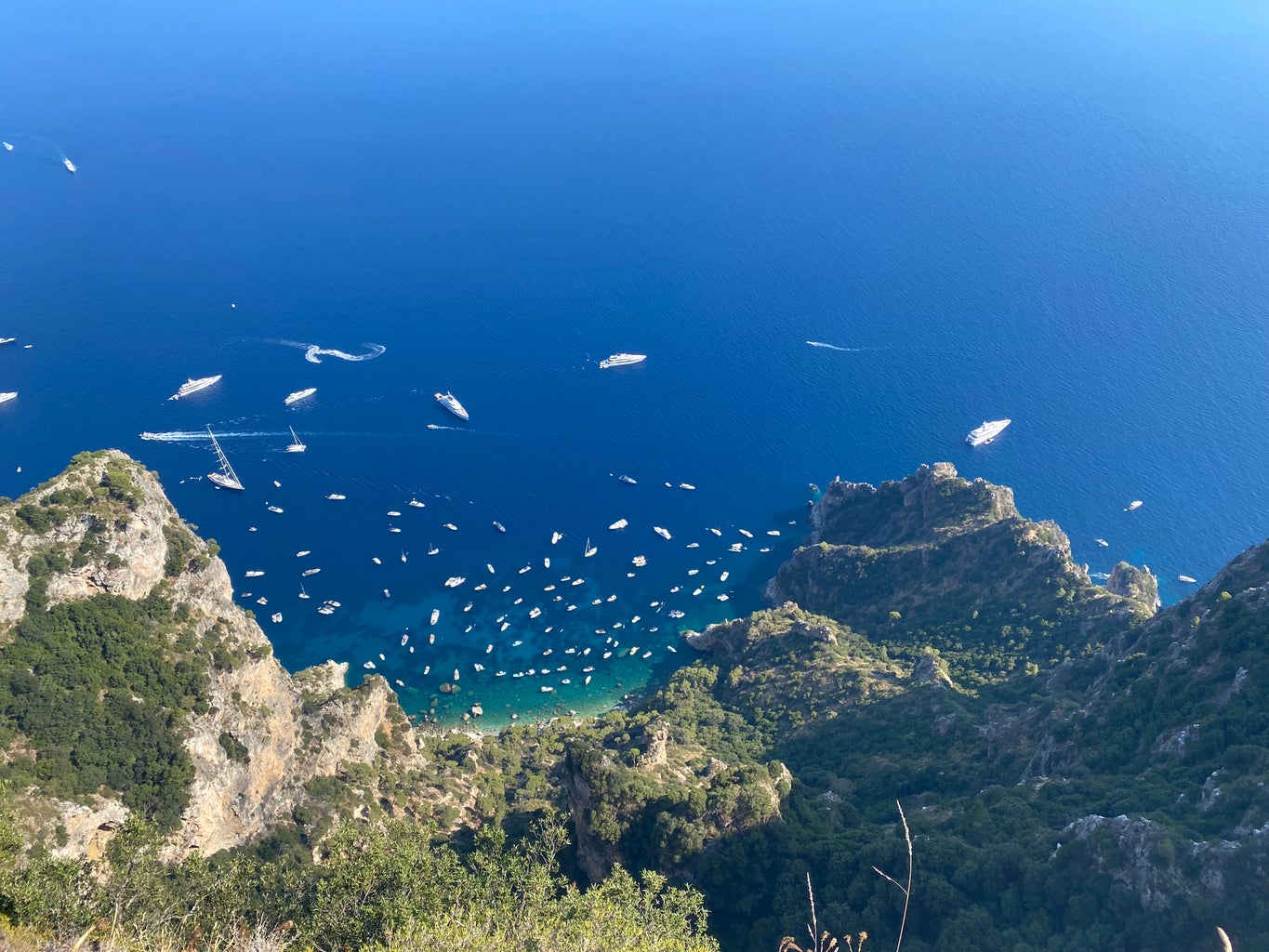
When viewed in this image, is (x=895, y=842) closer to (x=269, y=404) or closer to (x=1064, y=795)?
(x=1064, y=795)

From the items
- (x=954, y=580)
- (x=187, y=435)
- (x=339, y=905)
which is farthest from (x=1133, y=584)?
(x=187, y=435)

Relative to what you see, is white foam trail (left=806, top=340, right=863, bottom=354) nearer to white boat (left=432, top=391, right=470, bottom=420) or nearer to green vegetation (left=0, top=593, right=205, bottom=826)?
white boat (left=432, top=391, right=470, bottom=420)

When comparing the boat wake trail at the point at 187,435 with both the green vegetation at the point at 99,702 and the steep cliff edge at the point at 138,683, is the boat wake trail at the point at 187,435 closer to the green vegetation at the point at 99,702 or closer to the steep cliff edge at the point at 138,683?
the steep cliff edge at the point at 138,683

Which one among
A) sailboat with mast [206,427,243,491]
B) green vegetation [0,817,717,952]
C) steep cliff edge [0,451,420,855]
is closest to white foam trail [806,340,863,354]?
sailboat with mast [206,427,243,491]

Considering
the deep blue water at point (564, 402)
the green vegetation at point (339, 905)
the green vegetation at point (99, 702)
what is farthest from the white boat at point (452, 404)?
the green vegetation at point (339, 905)

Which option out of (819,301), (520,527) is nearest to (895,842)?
(520,527)

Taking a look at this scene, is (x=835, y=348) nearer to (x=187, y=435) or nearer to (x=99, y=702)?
(x=187, y=435)
